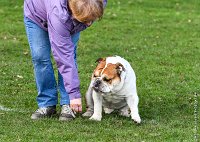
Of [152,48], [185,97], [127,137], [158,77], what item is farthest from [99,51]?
[127,137]

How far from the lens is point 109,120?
26.2ft

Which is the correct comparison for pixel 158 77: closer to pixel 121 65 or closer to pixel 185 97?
pixel 185 97

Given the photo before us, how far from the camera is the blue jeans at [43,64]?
7770 mm

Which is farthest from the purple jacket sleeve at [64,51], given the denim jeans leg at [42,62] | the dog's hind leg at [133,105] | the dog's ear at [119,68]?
the dog's hind leg at [133,105]

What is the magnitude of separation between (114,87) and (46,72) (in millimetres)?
911

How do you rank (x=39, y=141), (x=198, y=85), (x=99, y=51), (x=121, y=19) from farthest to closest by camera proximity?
(x=121, y=19)
(x=99, y=51)
(x=198, y=85)
(x=39, y=141)

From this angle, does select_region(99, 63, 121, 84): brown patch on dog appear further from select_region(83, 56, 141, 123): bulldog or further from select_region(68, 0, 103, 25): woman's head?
select_region(68, 0, 103, 25): woman's head

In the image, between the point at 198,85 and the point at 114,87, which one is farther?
the point at 198,85

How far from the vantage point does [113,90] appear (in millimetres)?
7727

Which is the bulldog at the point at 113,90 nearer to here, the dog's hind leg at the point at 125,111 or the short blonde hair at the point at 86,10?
the dog's hind leg at the point at 125,111

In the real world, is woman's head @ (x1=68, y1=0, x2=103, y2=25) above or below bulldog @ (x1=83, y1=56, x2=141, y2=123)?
above

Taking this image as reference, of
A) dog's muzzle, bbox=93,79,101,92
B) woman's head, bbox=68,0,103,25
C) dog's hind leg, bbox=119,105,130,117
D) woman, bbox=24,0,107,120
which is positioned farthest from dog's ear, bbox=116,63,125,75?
woman's head, bbox=68,0,103,25

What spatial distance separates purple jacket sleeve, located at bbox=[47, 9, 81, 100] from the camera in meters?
7.17

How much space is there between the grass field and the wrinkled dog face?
47 centimetres
